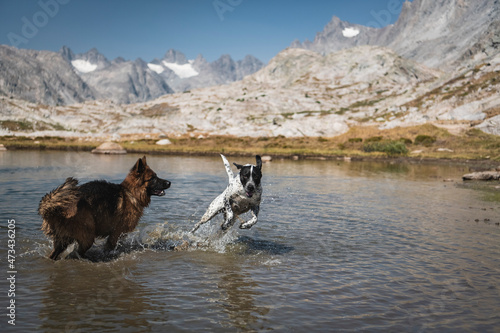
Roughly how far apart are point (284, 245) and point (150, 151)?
200ft

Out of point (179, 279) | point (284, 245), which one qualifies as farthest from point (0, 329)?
point (284, 245)

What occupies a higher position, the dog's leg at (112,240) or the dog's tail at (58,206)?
the dog's tail at (58,206)

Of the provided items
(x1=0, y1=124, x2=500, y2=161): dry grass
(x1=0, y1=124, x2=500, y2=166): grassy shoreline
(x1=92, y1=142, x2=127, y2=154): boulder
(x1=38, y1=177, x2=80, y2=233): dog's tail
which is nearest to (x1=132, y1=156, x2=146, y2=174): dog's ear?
(x1=38, y1=177, x2=80, y2=233): dog's tail

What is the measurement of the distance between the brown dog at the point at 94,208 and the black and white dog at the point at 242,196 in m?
1.94

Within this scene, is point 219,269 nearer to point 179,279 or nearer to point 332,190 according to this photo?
point 179,279

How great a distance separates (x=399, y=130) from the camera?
86250mm

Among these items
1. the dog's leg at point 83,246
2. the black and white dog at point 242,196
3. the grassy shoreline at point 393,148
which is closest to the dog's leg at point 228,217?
the black and white dog at point 242,196

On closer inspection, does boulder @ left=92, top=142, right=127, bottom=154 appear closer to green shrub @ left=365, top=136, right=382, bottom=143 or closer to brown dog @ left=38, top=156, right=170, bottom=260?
green shrub @ left=365, top=136, right=382, bottom=143

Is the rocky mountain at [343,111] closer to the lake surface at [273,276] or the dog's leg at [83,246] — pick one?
the lake surface at [273,276]

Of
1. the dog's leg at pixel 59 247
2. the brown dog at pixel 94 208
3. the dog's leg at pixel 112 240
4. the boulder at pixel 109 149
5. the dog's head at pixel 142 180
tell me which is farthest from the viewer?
the boulder at pixel 109 149

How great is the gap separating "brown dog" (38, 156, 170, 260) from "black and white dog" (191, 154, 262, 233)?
6.37ft

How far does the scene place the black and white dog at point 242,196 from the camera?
11.4 meters

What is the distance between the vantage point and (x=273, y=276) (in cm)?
937

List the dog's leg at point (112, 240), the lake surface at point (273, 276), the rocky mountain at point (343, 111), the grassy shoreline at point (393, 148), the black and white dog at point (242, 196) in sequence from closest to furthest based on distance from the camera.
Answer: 1. the lake surface at point (273, 276)
2. the dog's leg at point (112, 240)
3. the black and white dog at point (242, 196)
4. the grassy shoreline at point (393, 148)
5. the rocky mountain at point (343, 111)
